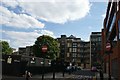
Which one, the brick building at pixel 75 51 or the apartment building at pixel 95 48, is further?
the brick building at pixel 75 51

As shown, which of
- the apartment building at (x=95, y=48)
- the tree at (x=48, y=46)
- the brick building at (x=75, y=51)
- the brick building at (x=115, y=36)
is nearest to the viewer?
the brick building at (x=115, y=36)

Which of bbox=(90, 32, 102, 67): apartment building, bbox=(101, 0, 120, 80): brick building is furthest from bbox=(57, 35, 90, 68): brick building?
bbox=(101, 0, 120, 80): brick building

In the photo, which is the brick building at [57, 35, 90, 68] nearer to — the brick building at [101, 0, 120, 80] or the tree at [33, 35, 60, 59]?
the tree at [33, 35, 60, 59]

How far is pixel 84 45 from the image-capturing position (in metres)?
133

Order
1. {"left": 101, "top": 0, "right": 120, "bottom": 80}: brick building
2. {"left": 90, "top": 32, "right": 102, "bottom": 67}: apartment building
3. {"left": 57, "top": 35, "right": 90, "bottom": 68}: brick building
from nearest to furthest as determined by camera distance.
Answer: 1. {"left": 101, "top": 0, "right": 120, "bottom": 80}: brick building
2. {"left": 90, "top": 32, "right": 102, "bottom": 67}: apartment building
3. {"left": 57, "top": 35, "right": 90, "bottom": 68}: brick building

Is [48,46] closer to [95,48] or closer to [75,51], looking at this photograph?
[75,51]

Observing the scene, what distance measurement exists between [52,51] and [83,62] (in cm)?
5270

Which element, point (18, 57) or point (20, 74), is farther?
point (18, 57)

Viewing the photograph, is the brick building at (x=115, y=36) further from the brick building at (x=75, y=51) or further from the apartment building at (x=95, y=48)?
the brick building at (x=75, y=51)

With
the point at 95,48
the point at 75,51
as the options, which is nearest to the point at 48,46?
the point at 75,51

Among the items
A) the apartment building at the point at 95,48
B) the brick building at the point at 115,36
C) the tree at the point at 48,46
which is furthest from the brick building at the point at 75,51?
the brick building at the point at 115,36

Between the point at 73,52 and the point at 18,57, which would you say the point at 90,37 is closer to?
the point at 73,52

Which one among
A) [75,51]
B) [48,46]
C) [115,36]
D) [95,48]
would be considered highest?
[95,48]

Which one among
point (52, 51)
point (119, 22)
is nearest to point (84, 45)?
point (52, 51)
